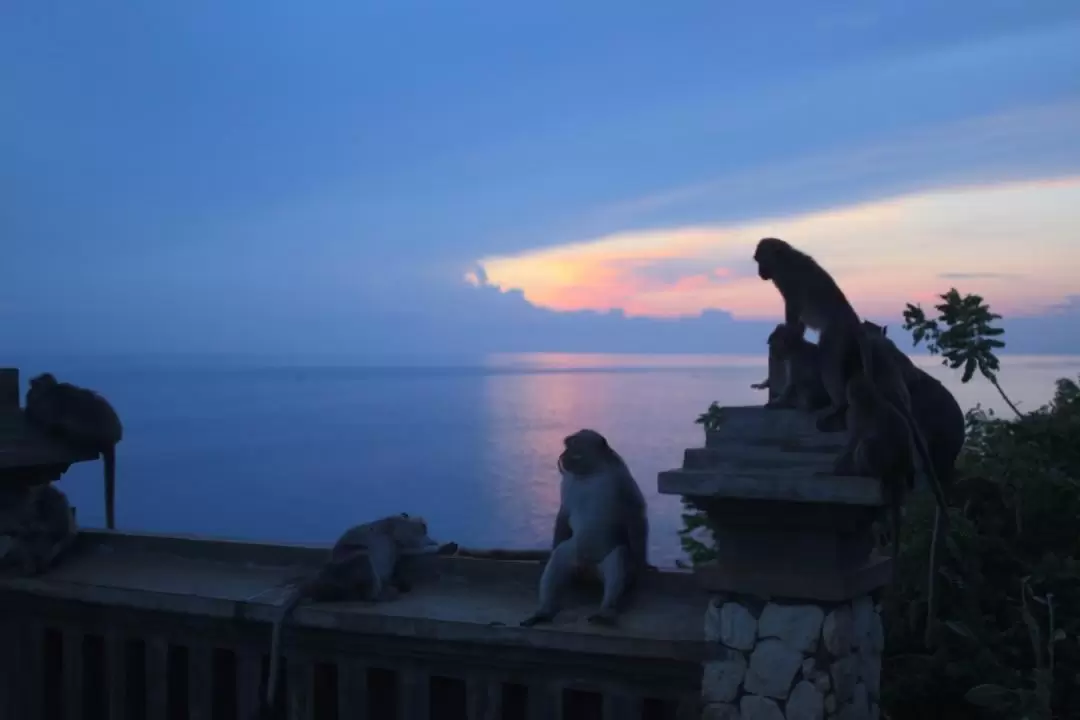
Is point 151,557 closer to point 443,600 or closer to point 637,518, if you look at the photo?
point 443,600

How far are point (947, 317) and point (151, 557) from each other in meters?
7.90

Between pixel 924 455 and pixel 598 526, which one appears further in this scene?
pixel 598 526

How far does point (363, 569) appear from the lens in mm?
5473

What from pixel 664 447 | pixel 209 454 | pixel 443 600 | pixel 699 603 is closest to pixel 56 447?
pixel 443 600

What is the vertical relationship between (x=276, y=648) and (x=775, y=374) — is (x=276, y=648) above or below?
below

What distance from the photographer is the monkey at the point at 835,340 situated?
419 centimetres

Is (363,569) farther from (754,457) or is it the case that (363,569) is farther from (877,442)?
(877,442)

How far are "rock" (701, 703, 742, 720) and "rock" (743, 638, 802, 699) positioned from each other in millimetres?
49

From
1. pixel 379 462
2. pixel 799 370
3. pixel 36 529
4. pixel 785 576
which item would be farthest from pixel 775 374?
pixel 379 462

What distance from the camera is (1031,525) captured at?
9.12 meters

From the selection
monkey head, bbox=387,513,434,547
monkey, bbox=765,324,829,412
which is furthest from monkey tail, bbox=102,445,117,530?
monkey, bbox=765,324,829,412

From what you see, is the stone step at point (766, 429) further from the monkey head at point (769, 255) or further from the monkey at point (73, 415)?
the monkey at point (73, 415)

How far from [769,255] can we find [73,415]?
5.24 metres

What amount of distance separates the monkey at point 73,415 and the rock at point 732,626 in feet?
16.4
